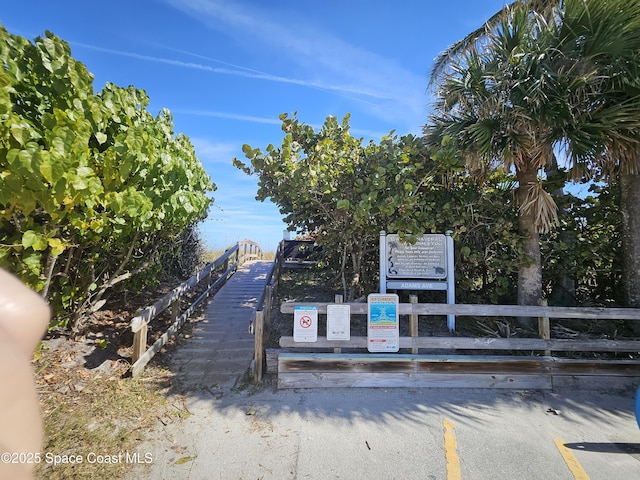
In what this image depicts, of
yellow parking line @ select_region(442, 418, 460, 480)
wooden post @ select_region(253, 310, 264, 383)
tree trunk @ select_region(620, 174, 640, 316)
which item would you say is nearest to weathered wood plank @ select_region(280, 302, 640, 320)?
wooden post @ select_region(253, 310, 264, 383)

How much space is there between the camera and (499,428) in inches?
134

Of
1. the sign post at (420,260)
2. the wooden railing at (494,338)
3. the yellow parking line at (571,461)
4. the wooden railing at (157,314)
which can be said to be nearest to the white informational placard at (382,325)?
the wooden railing at (494,338)

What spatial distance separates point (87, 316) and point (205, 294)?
10.1 feet

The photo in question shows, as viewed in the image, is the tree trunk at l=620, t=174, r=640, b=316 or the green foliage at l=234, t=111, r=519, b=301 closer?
the green foliage at l=234, t=111, r=519, b=301

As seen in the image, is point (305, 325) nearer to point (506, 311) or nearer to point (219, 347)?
point (219, 347)

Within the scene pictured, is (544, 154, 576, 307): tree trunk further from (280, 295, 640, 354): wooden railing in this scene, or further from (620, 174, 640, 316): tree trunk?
(280, 295, 640, 354): wooden railing

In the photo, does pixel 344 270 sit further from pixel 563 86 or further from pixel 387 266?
pixel 563 86

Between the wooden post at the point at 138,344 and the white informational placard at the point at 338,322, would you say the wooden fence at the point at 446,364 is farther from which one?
the wooden post at the point at 138,344

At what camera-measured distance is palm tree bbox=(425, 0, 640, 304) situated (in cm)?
439

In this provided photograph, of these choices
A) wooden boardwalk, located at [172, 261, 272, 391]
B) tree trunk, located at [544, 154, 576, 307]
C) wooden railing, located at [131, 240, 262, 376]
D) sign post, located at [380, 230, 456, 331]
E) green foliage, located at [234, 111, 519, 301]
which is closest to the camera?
wooden railing, located at [131, 240, 262, 376]

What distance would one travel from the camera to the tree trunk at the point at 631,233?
5.36 meters

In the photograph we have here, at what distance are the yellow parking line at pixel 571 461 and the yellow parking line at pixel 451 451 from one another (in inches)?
38.0

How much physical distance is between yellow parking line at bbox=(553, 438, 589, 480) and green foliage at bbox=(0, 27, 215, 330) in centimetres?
504

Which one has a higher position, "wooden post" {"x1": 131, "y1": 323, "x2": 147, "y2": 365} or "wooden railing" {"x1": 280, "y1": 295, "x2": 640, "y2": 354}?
"wooden railing" {"x1": 280, "y1": 295, "x2": 640, "y2": 354}
